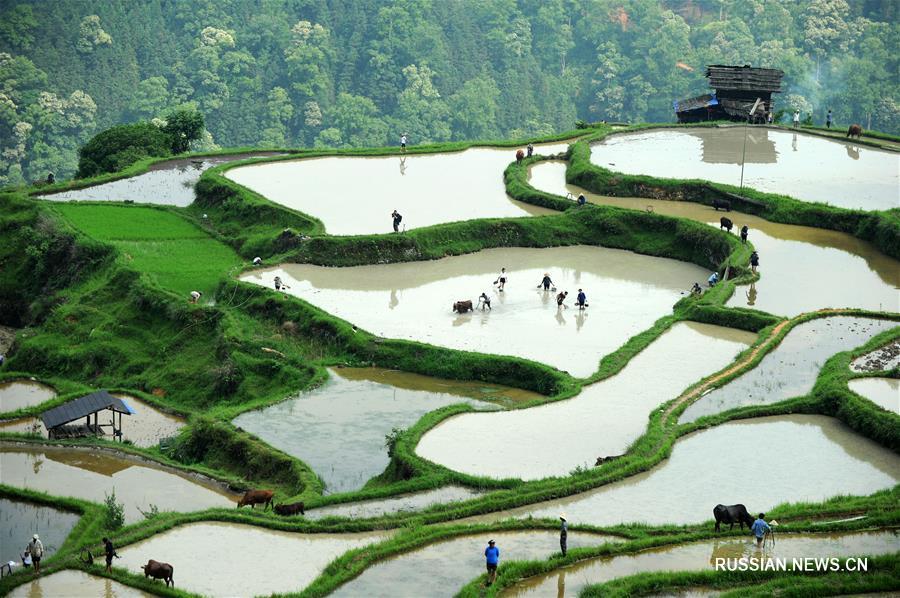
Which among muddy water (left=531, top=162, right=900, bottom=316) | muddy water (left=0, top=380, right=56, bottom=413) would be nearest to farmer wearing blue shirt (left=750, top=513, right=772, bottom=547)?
muddy water (left=531, top=162, right=900, bottom=316)

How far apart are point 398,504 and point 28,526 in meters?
6.50

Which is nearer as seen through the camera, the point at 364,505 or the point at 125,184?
the point at 364,505

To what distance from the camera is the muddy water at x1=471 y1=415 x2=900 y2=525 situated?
73.5 ft

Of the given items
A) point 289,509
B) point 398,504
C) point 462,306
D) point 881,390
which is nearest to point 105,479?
point 289,509

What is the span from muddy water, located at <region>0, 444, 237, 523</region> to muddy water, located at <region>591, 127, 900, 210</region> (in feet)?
73.3

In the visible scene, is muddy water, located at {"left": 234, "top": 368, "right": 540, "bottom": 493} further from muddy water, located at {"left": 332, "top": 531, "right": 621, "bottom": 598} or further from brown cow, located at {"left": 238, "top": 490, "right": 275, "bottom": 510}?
muddy water, located at {"left": 332, "top": 531, "right": 621, "bottom": 598}

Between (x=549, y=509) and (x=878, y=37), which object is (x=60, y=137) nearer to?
(x=878, y=37)

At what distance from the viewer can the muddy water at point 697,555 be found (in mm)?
19531

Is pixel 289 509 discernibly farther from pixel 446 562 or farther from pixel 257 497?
pixel 446 562

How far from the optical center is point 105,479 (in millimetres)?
25969

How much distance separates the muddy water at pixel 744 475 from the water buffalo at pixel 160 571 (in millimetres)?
5269

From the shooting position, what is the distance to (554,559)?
790 inches

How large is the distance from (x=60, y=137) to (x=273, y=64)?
14.8 m

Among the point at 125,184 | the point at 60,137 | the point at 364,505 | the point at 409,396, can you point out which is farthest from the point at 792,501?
the point at 60,137
